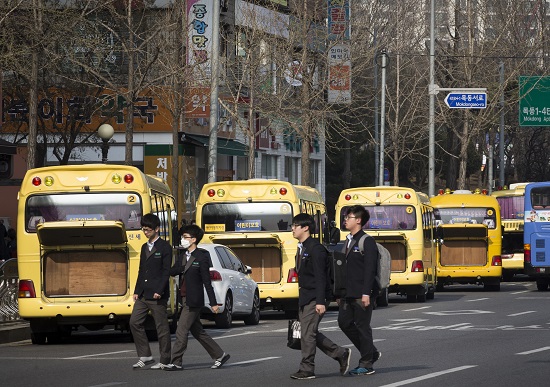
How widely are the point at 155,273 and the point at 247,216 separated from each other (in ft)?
33.4

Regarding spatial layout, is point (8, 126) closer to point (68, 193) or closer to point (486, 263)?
point (486, 263)

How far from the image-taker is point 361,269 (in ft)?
46.8

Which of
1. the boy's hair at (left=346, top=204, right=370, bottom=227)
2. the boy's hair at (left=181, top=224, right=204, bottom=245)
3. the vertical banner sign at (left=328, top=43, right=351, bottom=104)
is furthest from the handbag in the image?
the vertical banner sign at (left=328, top=43, right=351, bottom=104)

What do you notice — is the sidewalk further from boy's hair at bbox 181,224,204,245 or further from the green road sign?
the green road sign

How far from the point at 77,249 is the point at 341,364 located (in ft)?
22.8

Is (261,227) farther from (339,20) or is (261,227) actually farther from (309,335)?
(339,20)

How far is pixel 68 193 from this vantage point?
20.4 metres

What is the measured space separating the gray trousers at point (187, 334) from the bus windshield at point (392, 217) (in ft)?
54.2

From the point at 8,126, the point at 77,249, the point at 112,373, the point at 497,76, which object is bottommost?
the point at 112,373

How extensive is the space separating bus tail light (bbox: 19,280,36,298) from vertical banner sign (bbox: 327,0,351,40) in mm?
24483

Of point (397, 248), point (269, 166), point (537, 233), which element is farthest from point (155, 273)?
point (269, 166)

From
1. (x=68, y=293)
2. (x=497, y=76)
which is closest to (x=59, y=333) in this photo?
(x=68, y=293)

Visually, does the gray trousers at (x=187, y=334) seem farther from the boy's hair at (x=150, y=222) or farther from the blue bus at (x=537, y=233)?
the blue bus at (x=537, y=233)

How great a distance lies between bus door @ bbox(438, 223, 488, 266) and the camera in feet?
123
